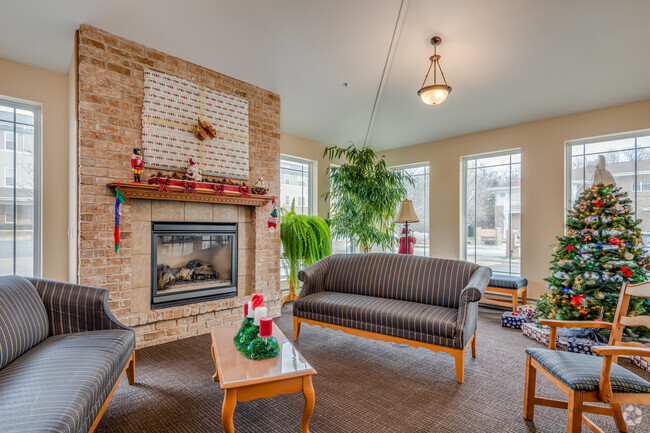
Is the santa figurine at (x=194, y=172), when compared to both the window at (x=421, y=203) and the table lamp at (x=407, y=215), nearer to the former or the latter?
the table lamp at (x=407, y=215)

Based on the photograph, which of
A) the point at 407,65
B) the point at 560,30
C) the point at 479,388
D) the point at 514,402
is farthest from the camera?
the point at 407,65

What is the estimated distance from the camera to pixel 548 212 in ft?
13.9

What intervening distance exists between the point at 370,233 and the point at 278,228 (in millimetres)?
1637

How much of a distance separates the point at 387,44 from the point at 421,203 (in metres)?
3.07

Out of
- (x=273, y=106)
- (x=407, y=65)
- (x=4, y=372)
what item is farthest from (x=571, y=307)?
(x=4, y=372)

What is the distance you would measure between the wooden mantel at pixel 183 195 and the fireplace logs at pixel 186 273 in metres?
0.71

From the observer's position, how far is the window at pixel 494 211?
462 cm

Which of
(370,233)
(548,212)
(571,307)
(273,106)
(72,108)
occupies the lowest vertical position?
(571,307)

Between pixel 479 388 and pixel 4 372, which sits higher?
pixel 4 372

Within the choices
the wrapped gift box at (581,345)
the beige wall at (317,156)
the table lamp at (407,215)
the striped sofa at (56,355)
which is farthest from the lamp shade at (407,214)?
the striped sofa at (56,355)

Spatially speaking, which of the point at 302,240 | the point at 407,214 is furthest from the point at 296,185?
the point at 407,214

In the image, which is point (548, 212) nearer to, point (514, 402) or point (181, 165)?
point (514, 402)

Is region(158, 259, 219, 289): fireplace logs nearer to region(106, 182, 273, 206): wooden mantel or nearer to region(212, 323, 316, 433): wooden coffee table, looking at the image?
region(106, 182, 273, 206): wooden mantel

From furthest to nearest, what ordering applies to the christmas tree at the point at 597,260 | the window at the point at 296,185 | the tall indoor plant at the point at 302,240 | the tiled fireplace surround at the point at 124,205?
the window at the point at 296,185 < the tall indoor plant at the point at 302,240 < the christmas tree at the point at 597,260 < the tiled fireplace surround at the point at 124,205
